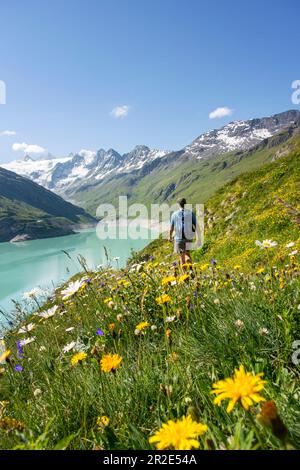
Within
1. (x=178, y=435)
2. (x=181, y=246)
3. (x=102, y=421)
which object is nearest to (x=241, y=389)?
(x=178, y=435)

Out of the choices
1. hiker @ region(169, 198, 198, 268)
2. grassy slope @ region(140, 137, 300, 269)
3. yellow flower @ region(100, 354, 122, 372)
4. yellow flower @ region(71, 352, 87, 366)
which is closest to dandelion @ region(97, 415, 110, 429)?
yellow flower @ region(100, 354, 122, 372)

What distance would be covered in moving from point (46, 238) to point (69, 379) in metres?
185

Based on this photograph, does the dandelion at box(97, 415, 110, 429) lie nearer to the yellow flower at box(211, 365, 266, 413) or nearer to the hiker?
the yellow flower at box(211, 365, 266, 413)

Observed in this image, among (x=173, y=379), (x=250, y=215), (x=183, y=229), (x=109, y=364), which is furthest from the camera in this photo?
(x=250, y=215)

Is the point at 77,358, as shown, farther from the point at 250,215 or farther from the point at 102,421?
the point at 250,215

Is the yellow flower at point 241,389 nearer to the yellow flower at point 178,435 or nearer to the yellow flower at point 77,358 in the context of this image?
the yellow flower at point 178,435

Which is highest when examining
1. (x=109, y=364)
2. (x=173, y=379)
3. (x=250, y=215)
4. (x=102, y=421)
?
(x=250, y=215)

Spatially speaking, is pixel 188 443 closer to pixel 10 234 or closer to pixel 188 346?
pixel 188 346

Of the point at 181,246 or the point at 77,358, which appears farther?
the point at 181,246

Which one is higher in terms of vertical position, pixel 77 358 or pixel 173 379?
pixel 77 358

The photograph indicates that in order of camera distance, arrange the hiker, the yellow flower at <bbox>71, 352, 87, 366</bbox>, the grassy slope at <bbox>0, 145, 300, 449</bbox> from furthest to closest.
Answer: the hiker → the yellow flower at <bbox>71, 352, 87, 366</bbox> → the grassy slope at <bbox>0, 145, 300, 449</bbox>

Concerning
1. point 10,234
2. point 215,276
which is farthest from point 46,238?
point 215,276
